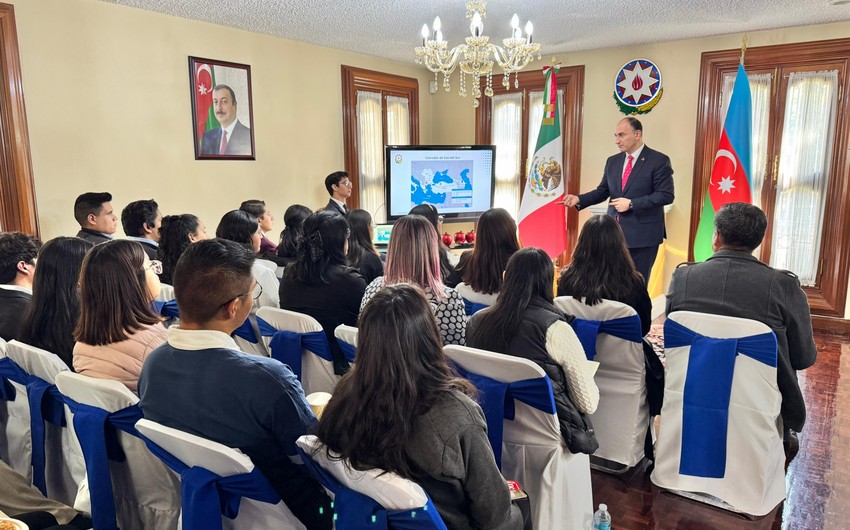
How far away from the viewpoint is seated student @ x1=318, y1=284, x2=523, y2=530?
126 cm

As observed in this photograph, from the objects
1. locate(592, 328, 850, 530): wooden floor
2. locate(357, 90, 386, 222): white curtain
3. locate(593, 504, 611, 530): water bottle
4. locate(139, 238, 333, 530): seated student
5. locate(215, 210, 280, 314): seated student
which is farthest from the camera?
locate(357, 90, 386, 222): white curtain

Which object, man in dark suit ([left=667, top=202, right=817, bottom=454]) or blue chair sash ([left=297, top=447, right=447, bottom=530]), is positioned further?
man in dark suit ([left=667, top=202, right=817, bottom=454])

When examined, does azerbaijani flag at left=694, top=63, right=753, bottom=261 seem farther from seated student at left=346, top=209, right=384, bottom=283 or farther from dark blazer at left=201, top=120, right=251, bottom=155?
dark blazer at left=201, top=120, right=251, bottom=155

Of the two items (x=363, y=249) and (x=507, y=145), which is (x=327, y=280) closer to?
(x=363, y=249)

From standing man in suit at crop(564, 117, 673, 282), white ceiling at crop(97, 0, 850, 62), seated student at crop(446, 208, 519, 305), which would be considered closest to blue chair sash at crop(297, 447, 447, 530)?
seated student at crop(446, 208, 519, 305)

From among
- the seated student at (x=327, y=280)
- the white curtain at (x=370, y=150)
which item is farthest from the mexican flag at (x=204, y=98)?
the seated student at (x=327, y=280)

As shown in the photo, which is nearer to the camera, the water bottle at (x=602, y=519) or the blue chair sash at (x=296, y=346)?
the water bottle at (x=602, y=519)

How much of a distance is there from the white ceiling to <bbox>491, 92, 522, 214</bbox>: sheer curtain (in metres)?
1.24

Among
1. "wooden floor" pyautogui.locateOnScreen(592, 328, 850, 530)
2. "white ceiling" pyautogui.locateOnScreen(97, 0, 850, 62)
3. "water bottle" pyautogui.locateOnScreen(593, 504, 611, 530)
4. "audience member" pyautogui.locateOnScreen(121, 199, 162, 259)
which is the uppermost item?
"white ceiling" pyautogui.locateOnScreen(97, 0, 850, 62)

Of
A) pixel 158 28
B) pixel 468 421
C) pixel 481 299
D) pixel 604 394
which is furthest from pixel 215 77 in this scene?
pixel 468 421

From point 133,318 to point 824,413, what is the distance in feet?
12.3

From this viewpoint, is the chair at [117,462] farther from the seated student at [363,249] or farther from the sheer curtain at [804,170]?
the sheer curtain at [804,170]

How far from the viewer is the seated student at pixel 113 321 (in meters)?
1.83

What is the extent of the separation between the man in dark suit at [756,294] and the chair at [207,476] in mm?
1943
